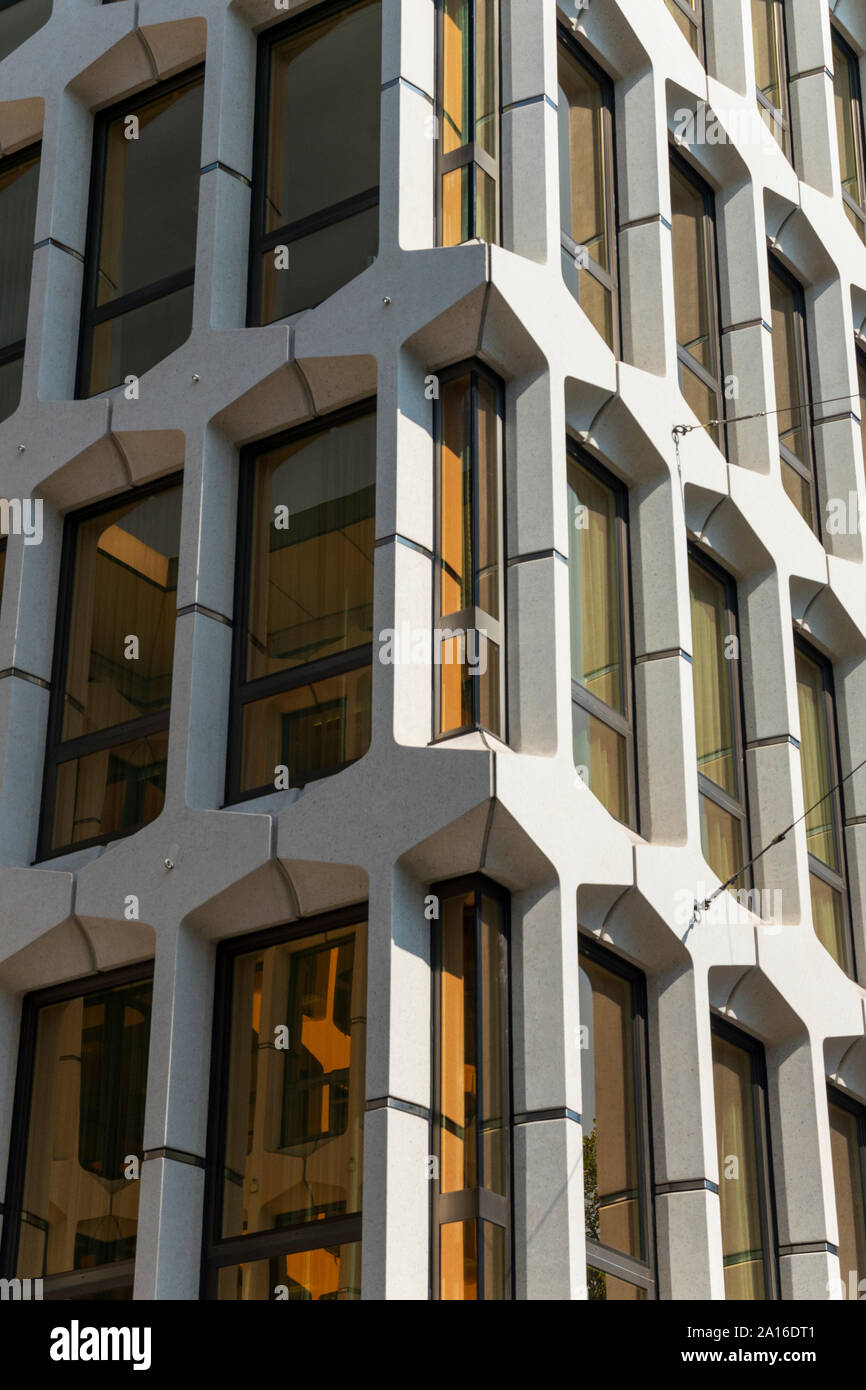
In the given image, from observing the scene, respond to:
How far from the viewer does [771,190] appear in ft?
66.9

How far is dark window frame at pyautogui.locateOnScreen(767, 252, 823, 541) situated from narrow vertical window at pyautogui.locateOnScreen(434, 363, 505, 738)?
5.58 m

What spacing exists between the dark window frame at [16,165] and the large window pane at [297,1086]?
23.1 ft

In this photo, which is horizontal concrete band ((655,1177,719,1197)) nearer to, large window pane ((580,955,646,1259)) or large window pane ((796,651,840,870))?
large window pane ((580,955,646,1259))

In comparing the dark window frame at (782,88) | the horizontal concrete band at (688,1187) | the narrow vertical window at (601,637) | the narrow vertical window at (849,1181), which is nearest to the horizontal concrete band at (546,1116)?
the horizontal concrete band at (688,1187)

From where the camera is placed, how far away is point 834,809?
19359mm

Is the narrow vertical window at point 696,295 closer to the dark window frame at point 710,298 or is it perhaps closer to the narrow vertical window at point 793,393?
the dark window frame at point 710,298

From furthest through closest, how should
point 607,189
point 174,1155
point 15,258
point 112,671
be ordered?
point 15,258, point 607,189, point 112,671, point 174,1155

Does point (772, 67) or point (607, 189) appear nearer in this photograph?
point (607, 189)

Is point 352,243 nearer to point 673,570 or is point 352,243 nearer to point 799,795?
point 673,570

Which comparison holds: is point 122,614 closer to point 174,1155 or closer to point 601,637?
point 601,637

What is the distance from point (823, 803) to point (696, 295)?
514 centimetres

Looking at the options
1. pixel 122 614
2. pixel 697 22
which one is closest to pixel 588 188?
pixel 697 22

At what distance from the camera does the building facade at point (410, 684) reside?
540 inches

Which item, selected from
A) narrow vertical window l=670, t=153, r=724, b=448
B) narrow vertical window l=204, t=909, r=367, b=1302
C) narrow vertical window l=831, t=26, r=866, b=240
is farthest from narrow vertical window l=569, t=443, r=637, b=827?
narrow vertical window l=831, t=26, r=866, b=240
